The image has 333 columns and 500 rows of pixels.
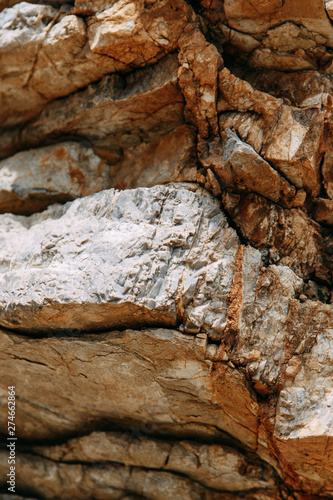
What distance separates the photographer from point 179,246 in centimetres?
290

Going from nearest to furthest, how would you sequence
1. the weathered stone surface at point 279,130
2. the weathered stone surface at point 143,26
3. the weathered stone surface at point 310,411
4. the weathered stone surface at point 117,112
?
the weathered stone surface at point 310,411 < the weathered stone surface at point 279,130 < the weathered stone surface at point 143,26 < the weathered stone surface at point 117,112

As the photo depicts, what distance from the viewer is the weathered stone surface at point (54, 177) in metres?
3.62

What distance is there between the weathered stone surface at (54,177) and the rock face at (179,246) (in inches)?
0.6

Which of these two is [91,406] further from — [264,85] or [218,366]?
[264,85]

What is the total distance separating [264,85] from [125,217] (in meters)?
1.38

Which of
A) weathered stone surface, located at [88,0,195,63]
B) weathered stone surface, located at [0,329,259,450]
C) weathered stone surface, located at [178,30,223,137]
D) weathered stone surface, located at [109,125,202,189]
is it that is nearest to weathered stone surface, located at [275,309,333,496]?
weathered stone surface, located at [0,329,259,450]

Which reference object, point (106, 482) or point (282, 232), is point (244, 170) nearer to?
point (282, 232)

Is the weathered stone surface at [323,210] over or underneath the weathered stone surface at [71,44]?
underneath

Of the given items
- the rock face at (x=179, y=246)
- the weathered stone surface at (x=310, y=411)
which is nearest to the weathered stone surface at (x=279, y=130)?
the rock face at (x=179, y=246)

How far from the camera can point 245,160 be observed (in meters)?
2.94

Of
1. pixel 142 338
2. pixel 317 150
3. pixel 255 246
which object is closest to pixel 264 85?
pixel 317 150

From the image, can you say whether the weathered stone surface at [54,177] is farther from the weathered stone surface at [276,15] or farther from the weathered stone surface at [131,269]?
the weathered stone surface at [276,15]

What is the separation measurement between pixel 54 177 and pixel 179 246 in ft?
4.49

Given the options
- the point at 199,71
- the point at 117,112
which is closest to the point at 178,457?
the point at 117,112
